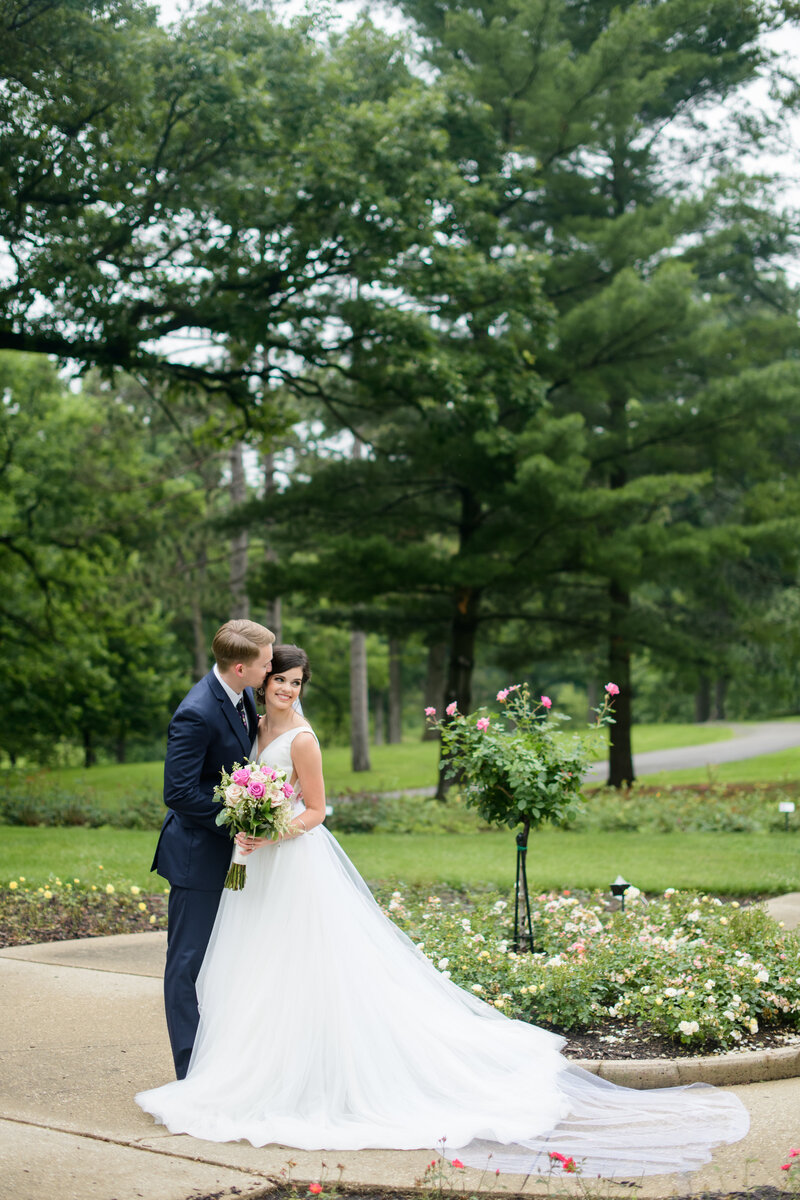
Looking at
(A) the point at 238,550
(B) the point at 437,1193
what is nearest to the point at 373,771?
(A) the point at 238,550

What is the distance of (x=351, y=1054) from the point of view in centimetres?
455

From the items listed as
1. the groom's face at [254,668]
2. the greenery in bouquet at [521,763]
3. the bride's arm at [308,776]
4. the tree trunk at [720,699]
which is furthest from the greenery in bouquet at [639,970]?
the tree trunk at [720,699]

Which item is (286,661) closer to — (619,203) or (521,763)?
(521,763)

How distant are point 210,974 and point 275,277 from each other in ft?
35.0

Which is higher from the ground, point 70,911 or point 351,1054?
point 351,1054

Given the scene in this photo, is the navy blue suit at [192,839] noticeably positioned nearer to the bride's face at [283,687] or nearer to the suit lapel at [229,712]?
the suit lapel at [229,712]

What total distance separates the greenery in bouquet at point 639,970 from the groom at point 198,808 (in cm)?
165

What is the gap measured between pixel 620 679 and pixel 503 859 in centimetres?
778

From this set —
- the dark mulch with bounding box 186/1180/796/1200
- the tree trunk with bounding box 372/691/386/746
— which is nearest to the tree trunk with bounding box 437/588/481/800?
the dark mulch with bounding box 186/1180/796/1200

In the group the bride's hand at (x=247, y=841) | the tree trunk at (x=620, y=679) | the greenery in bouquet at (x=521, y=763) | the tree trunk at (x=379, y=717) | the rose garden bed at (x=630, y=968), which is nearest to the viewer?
the bride's hand at (x=247, y=841)

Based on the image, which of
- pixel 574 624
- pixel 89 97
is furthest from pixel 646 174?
pixel 89 97

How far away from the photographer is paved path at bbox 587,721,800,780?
28453 millimetres

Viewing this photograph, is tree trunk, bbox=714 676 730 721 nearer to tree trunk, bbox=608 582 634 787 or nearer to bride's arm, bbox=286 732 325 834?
tree trunk, bbox=608 582 634 787

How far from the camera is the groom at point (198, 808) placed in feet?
15.3
